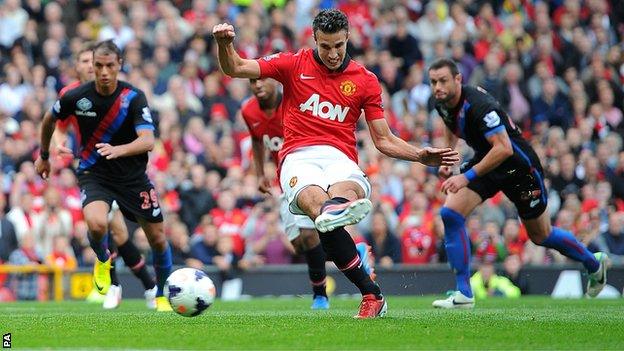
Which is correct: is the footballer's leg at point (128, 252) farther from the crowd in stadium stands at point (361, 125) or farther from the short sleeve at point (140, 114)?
the crowd in stadium stands at point (361, 125)

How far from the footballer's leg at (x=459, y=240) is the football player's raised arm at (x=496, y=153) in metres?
0.50

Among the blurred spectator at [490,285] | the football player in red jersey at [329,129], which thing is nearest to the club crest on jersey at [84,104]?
the football player in red jersey at [329,129]

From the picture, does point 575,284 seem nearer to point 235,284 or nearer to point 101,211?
point 235,284

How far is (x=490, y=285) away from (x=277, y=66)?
8.67 meters

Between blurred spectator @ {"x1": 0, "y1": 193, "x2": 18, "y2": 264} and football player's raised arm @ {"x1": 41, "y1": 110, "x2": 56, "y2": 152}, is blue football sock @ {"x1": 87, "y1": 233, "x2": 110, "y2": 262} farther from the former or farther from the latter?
blurred spectator @ {"x1": 0, "y1": 193, "x2": 18, "y2": 264}

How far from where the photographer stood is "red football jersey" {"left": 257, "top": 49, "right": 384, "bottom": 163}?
10.5 meters

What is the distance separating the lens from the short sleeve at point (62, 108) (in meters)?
12.4

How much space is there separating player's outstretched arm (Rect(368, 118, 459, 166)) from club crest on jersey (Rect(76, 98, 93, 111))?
3.23m

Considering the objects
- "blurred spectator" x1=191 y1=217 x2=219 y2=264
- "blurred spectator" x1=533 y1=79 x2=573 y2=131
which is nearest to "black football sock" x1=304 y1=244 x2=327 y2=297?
"blurred spectator" x1=191 y1=217 x2=219 y2=264

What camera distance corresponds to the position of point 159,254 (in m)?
13.0

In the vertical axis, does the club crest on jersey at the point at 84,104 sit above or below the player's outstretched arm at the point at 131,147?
above

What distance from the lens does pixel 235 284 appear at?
61.1 feet

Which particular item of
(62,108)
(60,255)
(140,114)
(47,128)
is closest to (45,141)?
(47,128)

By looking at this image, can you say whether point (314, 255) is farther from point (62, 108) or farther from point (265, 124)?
point (62, 108)
